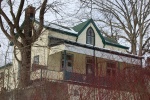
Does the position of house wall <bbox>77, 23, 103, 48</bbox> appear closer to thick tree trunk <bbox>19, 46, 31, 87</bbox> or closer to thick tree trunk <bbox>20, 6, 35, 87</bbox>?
thick tree trunk <bbox>20, 6, 35, 87</bbox>

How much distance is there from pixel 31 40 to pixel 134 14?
25.4m

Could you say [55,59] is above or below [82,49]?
below

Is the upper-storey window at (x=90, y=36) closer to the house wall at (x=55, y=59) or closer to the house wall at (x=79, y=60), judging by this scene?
the house wall at (x=79, y=60)

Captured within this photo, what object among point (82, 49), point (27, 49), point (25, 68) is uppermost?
point (82, 49)

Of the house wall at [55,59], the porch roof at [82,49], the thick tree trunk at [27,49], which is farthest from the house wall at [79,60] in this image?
the thick tree trunk at [27,49]

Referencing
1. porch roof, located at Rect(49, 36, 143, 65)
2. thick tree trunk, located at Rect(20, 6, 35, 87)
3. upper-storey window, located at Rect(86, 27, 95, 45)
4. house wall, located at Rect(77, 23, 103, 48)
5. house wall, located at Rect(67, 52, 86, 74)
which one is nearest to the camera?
thick tree trunk, located at Rect(20, 6, 35, 87)

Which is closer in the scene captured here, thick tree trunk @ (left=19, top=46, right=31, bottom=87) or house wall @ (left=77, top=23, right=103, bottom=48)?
thick tree trunk @ (left=19, top=46, right=31, bottom=87)

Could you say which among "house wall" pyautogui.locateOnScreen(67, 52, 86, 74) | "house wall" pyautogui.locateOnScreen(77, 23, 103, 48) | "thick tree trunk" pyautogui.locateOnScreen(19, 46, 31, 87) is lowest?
"thick tree trunk" pyautogui.locateOnScreen(19, 46, 31, 87)

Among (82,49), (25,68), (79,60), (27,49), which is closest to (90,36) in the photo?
(79,60)

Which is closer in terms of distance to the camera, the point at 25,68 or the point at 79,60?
the point at 25,68

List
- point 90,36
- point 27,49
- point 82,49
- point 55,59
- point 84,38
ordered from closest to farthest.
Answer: point 27,49 → point 82,49 → point 55,59 → point 84,38 → point 90,36

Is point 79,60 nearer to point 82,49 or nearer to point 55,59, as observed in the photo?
point 55,59

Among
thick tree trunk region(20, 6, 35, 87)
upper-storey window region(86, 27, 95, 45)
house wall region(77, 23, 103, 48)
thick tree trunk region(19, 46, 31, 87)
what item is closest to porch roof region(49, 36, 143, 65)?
house wall region(77, 23, 103, 48)

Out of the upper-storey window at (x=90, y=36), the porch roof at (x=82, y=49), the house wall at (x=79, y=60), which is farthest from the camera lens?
the upper-storey window at (x=90, y=36)
